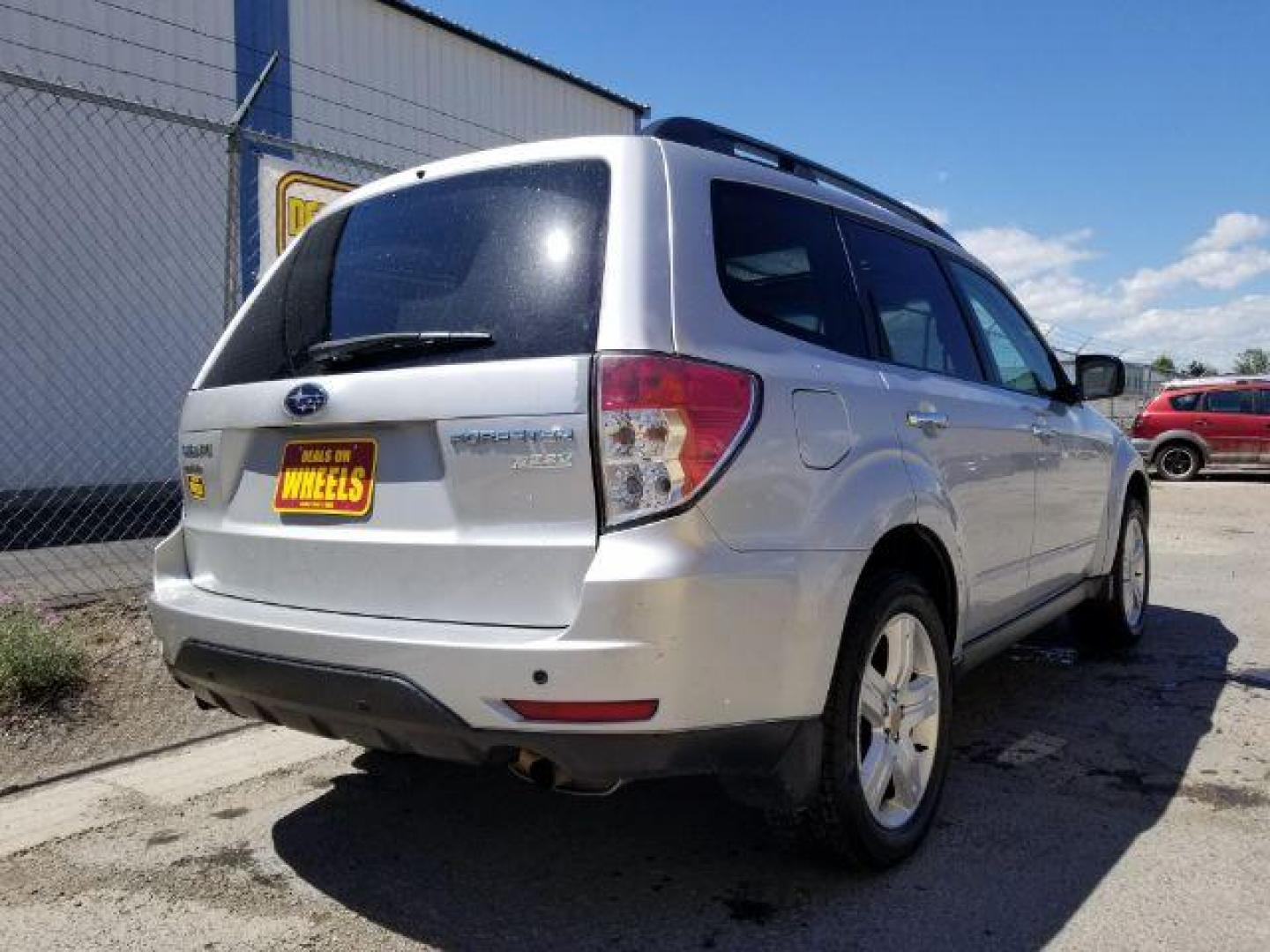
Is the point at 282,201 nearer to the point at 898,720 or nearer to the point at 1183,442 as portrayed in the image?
the point at 898,720

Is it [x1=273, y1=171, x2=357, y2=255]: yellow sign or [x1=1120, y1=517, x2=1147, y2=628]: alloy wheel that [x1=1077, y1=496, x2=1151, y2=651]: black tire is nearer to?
[x1=1120, y1=517, x2=1147, y2=628]: alloy wheel

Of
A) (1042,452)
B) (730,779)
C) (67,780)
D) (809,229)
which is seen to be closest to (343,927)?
(730,779)

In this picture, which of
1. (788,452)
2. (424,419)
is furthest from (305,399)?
(788,452)

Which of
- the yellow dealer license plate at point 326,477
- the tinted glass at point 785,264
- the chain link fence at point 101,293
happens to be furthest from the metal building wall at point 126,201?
the tinted glass at point 785,264

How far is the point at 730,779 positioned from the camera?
98.1 inches

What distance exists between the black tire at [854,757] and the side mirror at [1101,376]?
2.79m

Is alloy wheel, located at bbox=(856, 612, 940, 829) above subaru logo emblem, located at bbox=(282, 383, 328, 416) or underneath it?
underneath

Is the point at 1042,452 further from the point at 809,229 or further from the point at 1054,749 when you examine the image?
the point at 809,229

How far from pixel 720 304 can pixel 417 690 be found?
113cm

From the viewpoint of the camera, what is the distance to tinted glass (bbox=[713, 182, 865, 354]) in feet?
8.68

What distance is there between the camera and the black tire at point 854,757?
263cm

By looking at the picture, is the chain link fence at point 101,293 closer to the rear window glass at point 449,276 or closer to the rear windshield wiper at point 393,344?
the rear window glass at point 449,276

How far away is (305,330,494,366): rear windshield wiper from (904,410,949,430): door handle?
132 cm

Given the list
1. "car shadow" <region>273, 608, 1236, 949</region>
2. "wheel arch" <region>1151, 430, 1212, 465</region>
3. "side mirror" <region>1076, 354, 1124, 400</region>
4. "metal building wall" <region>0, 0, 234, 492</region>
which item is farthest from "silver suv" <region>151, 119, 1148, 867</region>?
"wheel arch" <region>1151, 430, 1212, 465</region>
